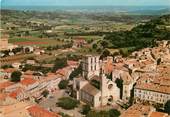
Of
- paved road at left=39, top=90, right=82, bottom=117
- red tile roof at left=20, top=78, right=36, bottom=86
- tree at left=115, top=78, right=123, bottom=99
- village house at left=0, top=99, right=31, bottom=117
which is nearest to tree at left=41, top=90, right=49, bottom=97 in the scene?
paved road at left=39, top=90, right=82, bottom=117

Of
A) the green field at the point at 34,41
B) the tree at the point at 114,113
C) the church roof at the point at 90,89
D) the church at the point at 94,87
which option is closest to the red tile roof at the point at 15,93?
the church at the point at 94,87

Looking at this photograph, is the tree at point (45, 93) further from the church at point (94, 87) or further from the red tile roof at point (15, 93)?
the church at point (94, 87)

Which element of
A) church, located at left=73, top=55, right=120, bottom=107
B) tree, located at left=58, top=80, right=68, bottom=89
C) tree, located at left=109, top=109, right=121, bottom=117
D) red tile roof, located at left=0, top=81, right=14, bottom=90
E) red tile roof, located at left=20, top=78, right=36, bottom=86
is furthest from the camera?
tree, located at left=58, top=80, right=68, bottom=89

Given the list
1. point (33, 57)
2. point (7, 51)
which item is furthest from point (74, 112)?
point (7, 51)

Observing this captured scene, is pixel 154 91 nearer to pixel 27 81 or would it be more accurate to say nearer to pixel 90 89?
pixel 90 89

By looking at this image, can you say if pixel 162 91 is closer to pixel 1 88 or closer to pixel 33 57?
pixel 1 88

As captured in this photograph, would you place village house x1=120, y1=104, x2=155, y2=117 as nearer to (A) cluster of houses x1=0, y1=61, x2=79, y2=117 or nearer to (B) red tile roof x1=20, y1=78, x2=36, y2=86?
(A) cluster of houses x1=0, y1=61, x2=79, y2=117
